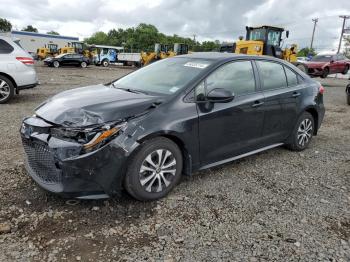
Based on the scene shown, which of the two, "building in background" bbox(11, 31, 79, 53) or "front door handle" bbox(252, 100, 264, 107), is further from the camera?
"building in background" bbox(11, 31, 79, 53)

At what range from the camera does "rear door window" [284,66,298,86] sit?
511 cm

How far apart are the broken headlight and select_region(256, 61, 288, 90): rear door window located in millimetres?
2399

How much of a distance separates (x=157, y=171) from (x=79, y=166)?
2.71 ft

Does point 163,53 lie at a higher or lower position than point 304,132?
higher

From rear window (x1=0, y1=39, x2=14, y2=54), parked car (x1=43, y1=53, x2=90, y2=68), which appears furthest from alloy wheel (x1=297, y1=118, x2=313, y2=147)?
parked car (x1=43, y1=53, x2=90, y2=68)

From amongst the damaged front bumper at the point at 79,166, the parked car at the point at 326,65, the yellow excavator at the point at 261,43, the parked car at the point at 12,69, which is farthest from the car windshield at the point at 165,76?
the parked car at the point at 326,65

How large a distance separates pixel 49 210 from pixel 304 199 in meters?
2.76

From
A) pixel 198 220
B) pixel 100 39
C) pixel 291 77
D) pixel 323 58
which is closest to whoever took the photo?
pixel 198 220

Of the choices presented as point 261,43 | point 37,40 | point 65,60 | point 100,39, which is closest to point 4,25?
point 37,40

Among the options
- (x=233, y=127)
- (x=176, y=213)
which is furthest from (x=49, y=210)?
(x=233, y=127)

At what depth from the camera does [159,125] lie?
11.1ft

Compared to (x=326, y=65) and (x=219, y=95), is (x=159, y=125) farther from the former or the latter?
(x=326, y=65)

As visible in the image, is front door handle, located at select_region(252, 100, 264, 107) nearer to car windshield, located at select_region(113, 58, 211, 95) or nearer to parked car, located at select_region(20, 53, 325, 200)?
parked car, located at select_region(20, 53, 325, 200)

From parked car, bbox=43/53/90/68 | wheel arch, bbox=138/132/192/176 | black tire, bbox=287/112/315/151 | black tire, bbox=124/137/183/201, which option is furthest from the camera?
parked car, bbox=43/53/90/68
